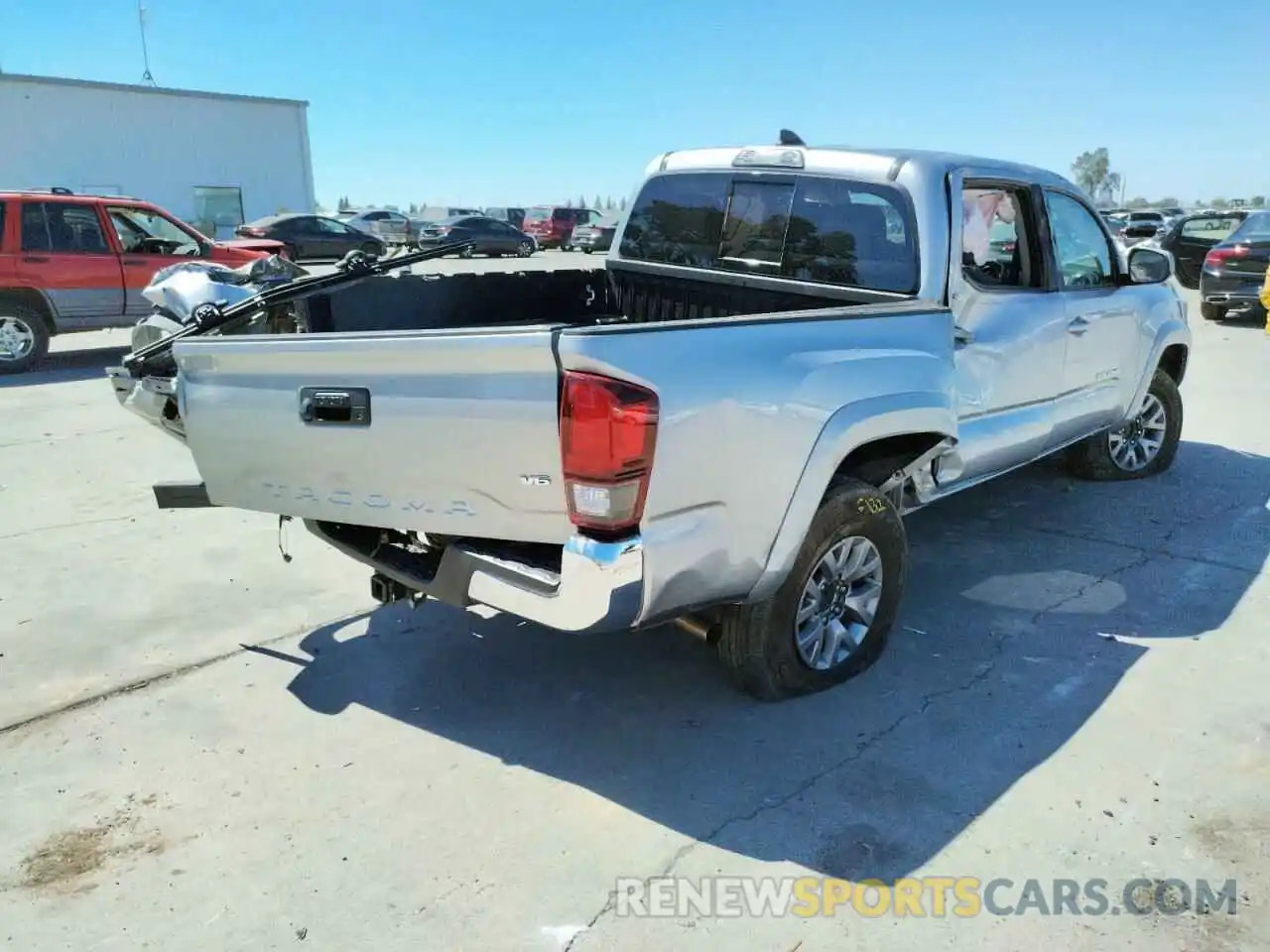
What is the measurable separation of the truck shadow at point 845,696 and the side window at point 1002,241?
145 centimetres

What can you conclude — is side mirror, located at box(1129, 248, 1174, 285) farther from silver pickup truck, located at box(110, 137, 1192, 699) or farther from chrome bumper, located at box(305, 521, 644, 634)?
chrome bumper, located at box(305, 521, 644, 634)

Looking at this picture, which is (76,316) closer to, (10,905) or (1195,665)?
(10,905)

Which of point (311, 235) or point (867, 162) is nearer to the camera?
point (867, 162)

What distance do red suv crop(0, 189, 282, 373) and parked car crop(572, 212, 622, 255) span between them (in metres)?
21.5

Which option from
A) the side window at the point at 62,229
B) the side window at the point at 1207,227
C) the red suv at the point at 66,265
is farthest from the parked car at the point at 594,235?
the side window at the point at 62,229

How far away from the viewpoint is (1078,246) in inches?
206

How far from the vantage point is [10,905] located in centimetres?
261

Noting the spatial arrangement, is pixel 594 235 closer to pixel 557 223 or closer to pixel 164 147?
pixel 557 223

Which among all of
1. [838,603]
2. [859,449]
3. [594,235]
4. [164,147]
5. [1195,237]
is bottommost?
[838,603]

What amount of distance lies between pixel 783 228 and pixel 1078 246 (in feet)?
6.17

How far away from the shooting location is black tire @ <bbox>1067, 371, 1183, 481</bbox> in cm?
636

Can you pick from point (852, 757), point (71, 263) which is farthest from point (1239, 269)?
point (71, 263)

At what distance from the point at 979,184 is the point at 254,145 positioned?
34006mm

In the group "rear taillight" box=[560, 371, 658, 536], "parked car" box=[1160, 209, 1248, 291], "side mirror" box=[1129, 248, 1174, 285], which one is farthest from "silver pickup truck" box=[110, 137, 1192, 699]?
"parked car" box=[1160, 209, 1248, 291]
